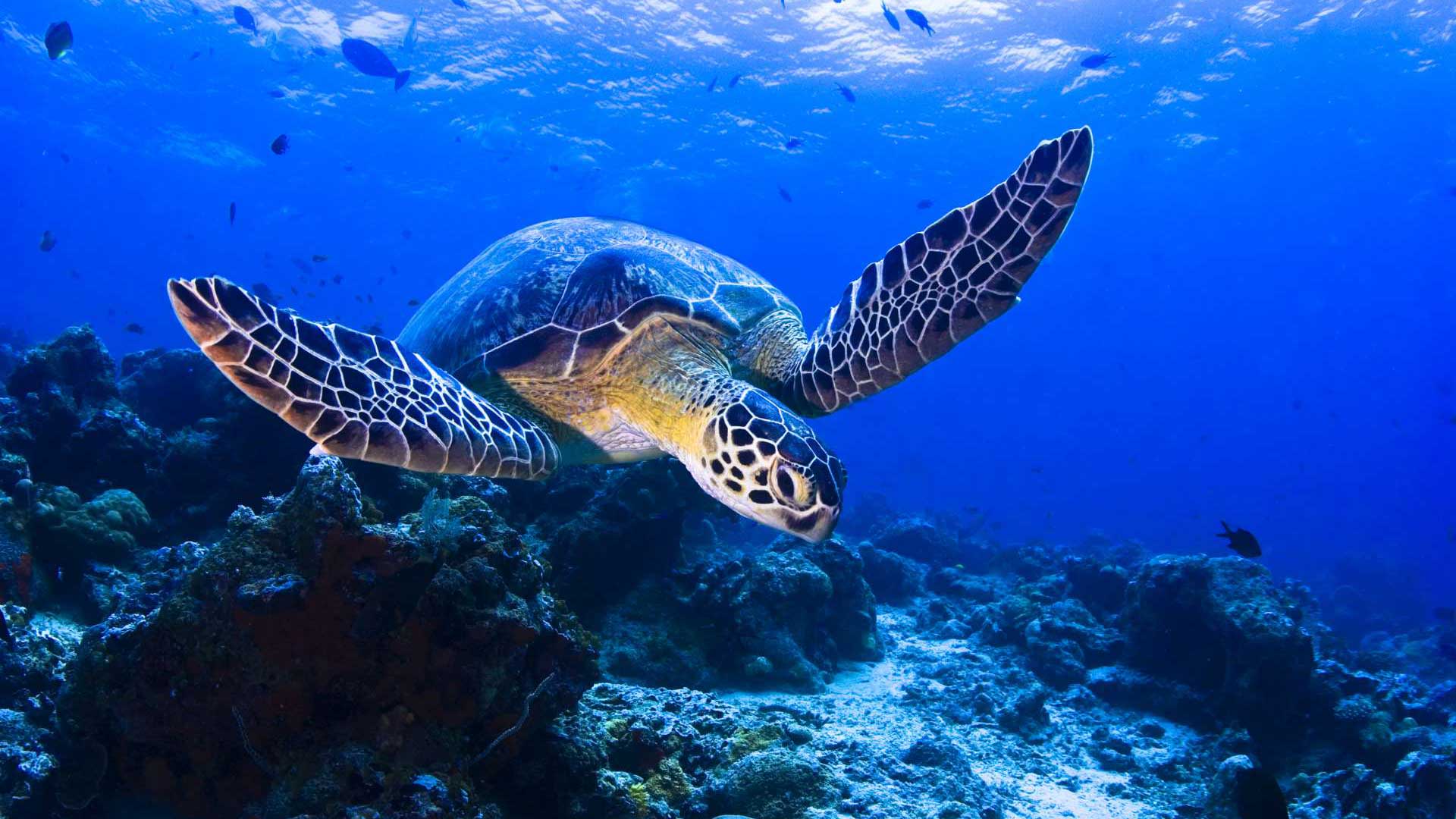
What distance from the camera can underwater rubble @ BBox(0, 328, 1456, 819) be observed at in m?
2.56

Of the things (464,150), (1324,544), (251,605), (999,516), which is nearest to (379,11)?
(464,150)

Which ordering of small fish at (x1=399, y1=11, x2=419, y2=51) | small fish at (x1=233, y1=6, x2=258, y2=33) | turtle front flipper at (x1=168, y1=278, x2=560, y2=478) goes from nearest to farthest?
turtle front flipper at (x1=168, y1=278, x2=560, y2=478), small fish at (x1=233, y1=6, x2=258, y2=33), small fish at (x1=399, y1=11, x2=419, y2=51)

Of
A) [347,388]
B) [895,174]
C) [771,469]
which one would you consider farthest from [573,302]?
[895,174]

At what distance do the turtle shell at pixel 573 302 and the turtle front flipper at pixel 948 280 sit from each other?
3.21 feet

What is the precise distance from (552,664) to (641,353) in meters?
2.36

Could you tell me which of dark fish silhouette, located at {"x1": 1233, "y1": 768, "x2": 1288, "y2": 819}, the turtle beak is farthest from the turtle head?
dark fish silhouette, located at {"x1": 1233, "y1": 768, "x2": 1288, "y2": 819}

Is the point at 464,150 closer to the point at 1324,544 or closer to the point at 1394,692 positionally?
the point at 1394,692

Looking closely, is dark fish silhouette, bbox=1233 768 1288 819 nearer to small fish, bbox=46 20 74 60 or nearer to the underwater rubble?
the underwater rubble

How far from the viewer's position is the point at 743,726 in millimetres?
4242

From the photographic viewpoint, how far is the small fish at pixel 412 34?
27.8 meters

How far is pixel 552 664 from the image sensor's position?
3.08 meters

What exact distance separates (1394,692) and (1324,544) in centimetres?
5527

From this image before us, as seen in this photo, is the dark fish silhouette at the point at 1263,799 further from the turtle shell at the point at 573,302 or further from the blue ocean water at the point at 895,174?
the blue ocean water at the point at 895,174

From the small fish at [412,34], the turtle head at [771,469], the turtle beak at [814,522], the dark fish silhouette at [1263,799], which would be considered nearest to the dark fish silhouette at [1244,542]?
the dark fish silhouette at [1263,799]
